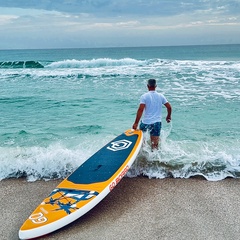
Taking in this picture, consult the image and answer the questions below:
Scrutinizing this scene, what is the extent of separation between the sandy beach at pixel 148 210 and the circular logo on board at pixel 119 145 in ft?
1.82

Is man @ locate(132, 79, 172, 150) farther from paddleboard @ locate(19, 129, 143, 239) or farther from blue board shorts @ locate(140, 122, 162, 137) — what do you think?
paddleboard @ locate(19, 129, 143, 239)

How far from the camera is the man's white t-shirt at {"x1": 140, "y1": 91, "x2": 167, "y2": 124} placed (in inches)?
229

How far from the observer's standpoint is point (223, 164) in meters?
5.96

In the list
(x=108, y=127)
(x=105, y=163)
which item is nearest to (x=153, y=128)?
(x=105, y=163)

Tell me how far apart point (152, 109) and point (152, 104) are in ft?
0.31

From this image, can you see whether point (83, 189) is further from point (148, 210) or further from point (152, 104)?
point (152, 104)

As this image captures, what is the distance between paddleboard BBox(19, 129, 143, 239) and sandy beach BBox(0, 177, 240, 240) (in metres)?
0.20

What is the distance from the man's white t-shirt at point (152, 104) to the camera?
5.80 m

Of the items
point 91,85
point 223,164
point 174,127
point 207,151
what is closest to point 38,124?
point 174,127

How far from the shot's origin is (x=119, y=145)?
580 centimetres

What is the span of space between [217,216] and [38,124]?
7.16 m

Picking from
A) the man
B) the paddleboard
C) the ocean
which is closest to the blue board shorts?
the man

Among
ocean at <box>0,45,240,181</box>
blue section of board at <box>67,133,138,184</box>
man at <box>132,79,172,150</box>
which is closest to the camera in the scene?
blue section of board at <box>67,133,138,184</box>

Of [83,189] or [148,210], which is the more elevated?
[83,189]
